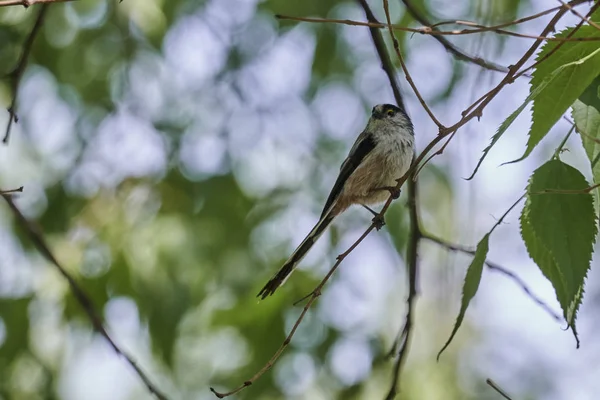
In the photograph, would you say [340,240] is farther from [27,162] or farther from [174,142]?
[27,162]

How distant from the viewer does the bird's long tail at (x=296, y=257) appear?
357 cm

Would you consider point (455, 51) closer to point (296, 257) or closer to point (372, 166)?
point (372, 166)

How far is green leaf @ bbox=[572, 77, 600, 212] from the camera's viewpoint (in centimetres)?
196

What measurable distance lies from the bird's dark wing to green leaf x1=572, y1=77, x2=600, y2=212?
221 cm

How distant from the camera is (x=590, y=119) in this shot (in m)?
1.99

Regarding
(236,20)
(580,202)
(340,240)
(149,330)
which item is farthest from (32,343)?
(580,202)

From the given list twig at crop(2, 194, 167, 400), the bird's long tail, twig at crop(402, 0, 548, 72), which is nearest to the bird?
the bird's long tail

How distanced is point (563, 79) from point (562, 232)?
0.37 m

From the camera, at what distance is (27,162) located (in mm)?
4512

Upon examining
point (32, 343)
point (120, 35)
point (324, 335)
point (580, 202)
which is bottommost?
point (32, 343)

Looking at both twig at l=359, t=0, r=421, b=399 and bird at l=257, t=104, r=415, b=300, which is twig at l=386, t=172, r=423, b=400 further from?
bird at l=257, t=104, r=415, b=300

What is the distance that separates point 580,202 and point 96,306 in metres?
2.64

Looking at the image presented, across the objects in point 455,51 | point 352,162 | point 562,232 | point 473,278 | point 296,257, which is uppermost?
point 455,51

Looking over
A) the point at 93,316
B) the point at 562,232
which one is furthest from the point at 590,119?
the point at 93,316
